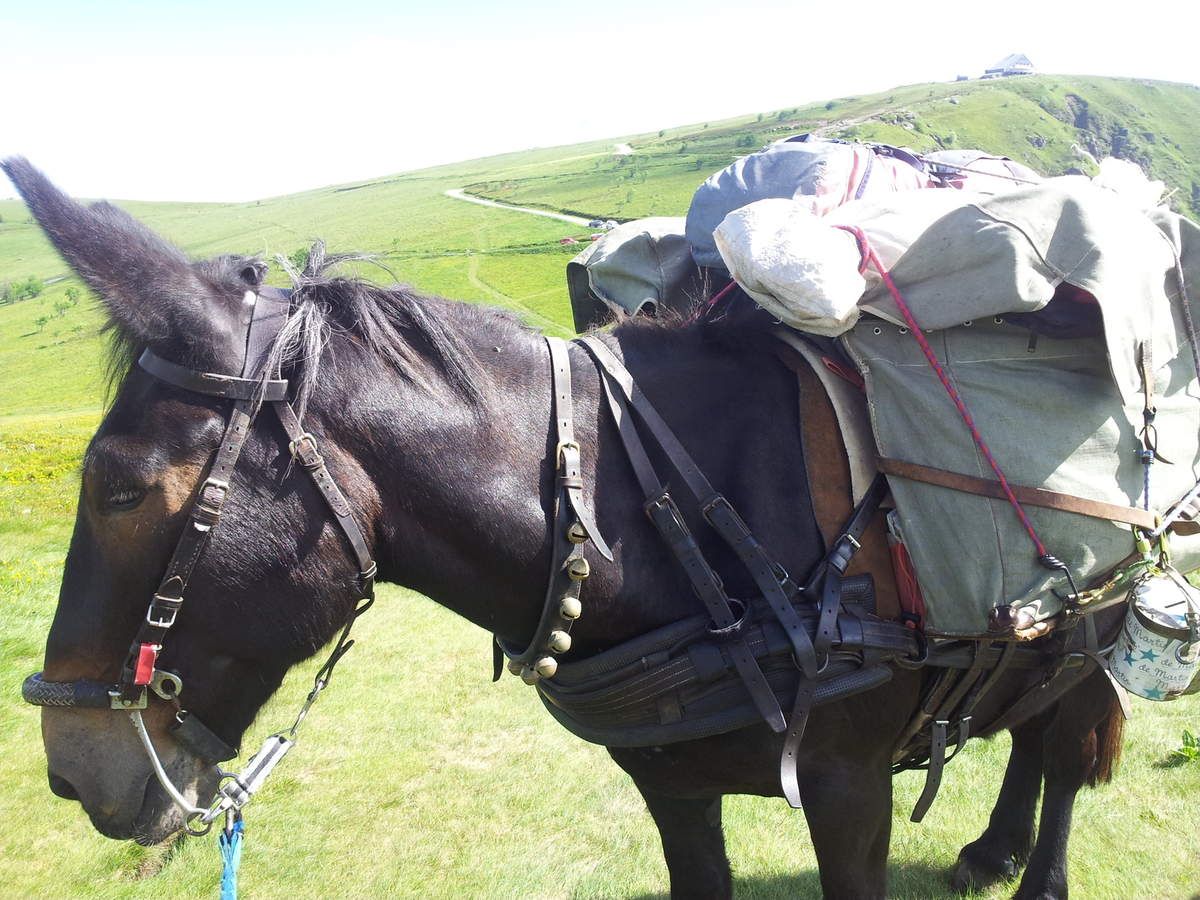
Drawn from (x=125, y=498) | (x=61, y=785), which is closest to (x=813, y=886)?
(x=61, y=785)

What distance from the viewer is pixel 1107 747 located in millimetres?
3633

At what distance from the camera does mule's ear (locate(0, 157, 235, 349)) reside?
1.69 meters

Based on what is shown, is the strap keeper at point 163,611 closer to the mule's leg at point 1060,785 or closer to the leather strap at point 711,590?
the leather strap at point 711,590

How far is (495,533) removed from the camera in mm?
1916


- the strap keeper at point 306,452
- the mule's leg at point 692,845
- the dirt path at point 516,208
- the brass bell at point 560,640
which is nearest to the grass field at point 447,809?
the strap keeper at point 306,452

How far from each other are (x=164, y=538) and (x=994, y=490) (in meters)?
1.97

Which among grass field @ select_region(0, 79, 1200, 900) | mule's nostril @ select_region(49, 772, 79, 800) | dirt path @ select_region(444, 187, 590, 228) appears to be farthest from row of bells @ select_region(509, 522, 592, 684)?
dirt path @ select_region(444, 187, 590, 228)

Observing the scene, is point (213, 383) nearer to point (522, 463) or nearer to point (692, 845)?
point (522, 463)

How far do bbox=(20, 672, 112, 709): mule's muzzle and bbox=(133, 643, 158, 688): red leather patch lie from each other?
13 centimetres

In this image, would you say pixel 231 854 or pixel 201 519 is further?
pixel 231 854

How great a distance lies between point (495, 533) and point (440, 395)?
1.17ft

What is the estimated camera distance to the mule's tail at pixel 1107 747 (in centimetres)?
359

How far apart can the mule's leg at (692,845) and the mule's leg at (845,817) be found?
51 cm

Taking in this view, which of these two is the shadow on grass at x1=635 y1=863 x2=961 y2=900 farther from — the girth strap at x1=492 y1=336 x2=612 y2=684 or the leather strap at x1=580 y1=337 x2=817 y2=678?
the girth strap at x1=492 y1=336 x2=612 y2=684
